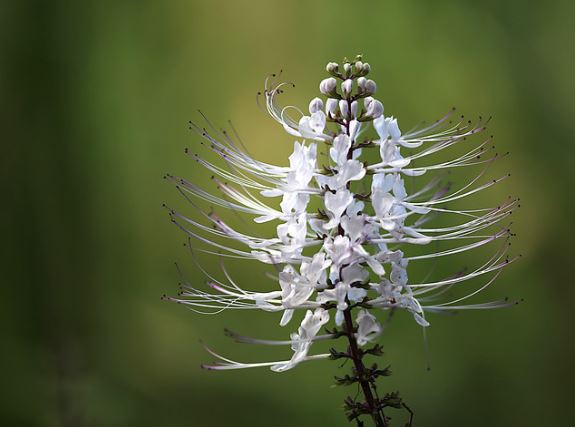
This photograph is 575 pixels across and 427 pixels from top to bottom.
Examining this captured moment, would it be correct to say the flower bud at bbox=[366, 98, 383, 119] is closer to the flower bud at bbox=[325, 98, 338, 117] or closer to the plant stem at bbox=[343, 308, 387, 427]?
the flower bud at bbox=[325, 98, 338, 117]

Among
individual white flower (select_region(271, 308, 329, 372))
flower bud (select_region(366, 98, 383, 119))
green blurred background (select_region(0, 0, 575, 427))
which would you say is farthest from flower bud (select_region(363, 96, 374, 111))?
green blurred background (select_region(0, 0, 575, 427))

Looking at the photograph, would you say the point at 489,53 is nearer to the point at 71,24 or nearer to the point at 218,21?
the point at 218,21

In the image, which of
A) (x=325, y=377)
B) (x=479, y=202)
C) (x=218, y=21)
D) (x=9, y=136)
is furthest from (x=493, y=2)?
(x=9, y=136)

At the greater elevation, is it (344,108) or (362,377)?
(344,108)

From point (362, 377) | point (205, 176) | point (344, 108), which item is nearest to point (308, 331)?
point (362, 377)

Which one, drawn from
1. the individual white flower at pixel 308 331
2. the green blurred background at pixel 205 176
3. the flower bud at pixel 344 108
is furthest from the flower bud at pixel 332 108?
the green blurred background at pixel 205 176

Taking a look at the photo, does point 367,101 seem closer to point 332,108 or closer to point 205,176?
point 332,108
